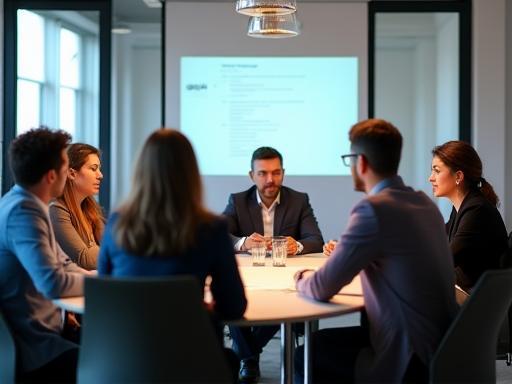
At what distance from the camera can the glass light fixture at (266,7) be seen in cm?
391

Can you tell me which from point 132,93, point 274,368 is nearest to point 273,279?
point 274,368

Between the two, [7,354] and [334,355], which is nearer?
[7,354]

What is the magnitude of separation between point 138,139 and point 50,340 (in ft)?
29.0

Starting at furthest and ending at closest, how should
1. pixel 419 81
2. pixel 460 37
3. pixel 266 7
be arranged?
pixel 419 81
pixel 460 37
pixel 266 7

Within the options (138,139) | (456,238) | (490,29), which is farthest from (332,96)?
(138,139)

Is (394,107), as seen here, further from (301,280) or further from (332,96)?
(301,280)

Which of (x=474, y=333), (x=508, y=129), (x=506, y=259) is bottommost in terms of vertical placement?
(x=474, y=333)

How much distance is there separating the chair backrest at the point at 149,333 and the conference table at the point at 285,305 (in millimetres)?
185

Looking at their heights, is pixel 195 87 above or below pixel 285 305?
above

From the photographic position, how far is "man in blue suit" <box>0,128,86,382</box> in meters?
2.56

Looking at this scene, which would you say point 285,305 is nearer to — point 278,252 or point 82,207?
point 278,252

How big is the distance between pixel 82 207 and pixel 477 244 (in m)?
1.85

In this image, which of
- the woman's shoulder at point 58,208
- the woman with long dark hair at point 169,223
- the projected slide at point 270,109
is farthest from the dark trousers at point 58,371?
the projected slide at point 270,109

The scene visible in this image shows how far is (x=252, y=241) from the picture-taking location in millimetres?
4078
